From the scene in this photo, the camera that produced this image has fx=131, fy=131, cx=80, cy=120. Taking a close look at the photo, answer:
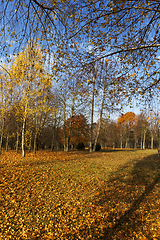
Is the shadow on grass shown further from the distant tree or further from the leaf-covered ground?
the distant tree

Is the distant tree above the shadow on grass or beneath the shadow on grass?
above

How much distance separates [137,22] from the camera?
4.12 m

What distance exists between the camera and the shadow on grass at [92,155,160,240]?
3.77 m

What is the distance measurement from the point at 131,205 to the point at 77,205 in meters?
2.03

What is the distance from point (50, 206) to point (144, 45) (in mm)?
6103

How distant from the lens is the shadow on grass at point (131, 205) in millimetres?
3771

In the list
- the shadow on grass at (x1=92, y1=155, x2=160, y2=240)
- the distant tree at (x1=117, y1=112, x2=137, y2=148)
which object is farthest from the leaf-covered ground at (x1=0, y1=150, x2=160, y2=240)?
the distant tree at (x1=117, y1=112, x2=137, y2=148)

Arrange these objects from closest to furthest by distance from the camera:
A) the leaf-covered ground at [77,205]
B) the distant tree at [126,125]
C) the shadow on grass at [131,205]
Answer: the leaf-covered ground at [77,205] → the shadow on grass at [131,205] → the distant tree at [126,125]

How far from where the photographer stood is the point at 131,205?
4.87m

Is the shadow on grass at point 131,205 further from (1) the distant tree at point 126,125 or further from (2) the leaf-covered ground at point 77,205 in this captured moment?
(1) the distant tree at point 126,125

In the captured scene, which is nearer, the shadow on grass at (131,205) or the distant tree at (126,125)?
the shadow on grass at (131,205)

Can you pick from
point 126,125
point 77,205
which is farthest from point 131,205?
point 126,125

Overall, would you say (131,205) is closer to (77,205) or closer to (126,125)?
(77,205)

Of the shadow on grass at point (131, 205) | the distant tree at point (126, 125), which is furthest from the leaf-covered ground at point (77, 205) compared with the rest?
the distant tree at point (126, 125)
